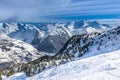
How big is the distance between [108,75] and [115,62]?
1768 centimetres

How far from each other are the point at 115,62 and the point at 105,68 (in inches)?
274

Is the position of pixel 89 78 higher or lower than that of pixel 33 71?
higher

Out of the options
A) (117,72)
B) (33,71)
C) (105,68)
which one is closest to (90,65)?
(105,68)

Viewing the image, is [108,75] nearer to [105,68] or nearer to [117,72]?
[117,72]

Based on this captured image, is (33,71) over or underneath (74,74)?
underneath

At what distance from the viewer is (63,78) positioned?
88125 millimetres

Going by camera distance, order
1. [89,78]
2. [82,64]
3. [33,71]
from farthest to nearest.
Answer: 1. [33,71]
2. [82,64]
3. [89,78]

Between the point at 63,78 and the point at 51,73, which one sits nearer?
the point at 63,78

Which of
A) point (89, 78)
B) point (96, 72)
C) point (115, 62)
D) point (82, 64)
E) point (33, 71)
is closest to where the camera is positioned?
point (89, 78)

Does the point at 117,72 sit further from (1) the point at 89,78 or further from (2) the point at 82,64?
(2) the point at 82,64

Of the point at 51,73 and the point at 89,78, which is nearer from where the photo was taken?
the point at 89,78

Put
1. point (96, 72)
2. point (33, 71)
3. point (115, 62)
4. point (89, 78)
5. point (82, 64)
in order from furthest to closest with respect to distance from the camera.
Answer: point (33, 71), point (82, 64), point (115, 62), point (96, 72), point (89, 78)

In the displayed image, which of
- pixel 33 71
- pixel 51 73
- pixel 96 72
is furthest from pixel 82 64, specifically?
pixel 33 71

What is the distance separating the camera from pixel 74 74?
91375 mm
